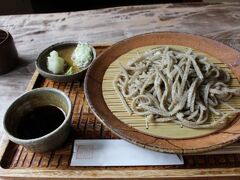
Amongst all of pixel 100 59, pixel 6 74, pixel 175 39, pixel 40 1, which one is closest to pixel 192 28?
pixel 175 39

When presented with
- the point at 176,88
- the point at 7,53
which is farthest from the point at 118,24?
the point at 176,88

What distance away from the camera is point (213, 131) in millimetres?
822

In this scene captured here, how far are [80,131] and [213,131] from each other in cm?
39

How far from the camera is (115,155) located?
824mm

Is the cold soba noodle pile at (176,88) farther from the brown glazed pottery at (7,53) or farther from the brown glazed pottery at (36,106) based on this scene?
the brown glazed pottery at (7,53)

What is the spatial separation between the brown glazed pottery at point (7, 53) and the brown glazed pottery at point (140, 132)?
38cm

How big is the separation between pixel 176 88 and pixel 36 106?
430mm

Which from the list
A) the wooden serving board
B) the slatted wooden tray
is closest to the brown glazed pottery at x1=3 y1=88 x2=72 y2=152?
the slatted wooden tray

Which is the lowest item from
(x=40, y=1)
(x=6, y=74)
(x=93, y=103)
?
(x=40, y=1)

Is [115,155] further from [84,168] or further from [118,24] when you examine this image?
[118,24]

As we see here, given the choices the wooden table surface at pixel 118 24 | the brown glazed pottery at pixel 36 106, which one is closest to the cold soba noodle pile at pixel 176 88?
the brown glazed pottery at pixel 36 106

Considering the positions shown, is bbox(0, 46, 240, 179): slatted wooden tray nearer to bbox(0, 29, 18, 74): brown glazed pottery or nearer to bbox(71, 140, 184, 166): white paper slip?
bbox(71, 140, 184, 166): white paper slip

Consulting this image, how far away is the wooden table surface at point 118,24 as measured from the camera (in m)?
1.42

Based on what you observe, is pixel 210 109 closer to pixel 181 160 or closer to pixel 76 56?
pixel 181 160
